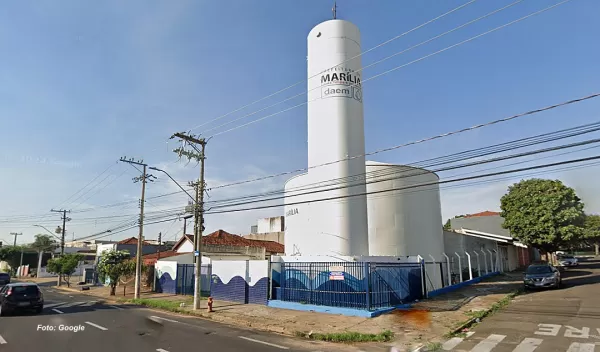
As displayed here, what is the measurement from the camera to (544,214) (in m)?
30.8

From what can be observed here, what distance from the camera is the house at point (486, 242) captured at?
32.9 m

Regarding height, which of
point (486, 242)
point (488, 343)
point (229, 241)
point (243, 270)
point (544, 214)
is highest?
point (544, 214)

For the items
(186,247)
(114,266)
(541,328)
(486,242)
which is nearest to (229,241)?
(186,247)

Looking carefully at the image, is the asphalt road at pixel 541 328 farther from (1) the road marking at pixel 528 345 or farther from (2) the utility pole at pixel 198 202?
(2) the utility pole at pixel 198 202

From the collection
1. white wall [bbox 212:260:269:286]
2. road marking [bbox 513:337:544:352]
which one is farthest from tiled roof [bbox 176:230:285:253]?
road marking [bbox 513:337:544:352]

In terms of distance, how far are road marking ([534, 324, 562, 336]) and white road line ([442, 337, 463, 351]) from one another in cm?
247

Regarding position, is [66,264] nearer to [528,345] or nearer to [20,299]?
[20,299]

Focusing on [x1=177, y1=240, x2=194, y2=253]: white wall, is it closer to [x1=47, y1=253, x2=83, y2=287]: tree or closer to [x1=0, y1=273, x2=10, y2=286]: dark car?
[x1=47, y1=253, x2=83, y2=287]: tree

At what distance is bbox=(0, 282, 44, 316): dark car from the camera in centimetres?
1739

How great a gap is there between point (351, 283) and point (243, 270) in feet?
22.4

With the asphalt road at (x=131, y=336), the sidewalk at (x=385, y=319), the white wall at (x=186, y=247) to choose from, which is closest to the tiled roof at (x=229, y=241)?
the white wall at (x=186, y=247)

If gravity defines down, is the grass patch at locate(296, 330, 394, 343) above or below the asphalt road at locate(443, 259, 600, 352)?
below

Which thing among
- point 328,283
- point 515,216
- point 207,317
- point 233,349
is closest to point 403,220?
point 328,283

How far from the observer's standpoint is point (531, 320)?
44.5 ft
